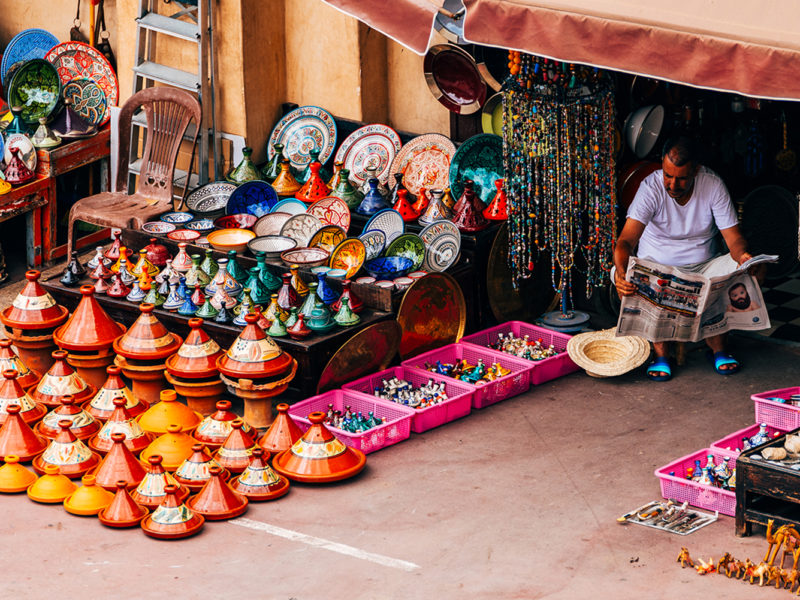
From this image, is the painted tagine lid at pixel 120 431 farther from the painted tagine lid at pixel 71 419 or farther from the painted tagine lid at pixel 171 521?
the painted tagine lid at pixel 171 521

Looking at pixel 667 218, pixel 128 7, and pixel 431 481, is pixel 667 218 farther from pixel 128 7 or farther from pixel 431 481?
pixel 128 7

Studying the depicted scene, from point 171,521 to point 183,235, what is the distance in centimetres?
255

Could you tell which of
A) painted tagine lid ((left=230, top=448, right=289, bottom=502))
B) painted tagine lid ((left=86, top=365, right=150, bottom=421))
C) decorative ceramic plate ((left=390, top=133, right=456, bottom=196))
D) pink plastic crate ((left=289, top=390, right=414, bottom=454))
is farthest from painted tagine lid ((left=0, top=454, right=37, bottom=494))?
decorative ceramic plate ((left=390, top=133, right=456, bottom=196))

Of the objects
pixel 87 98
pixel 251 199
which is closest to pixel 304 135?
pixel 251 199

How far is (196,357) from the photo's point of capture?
23.6 feet

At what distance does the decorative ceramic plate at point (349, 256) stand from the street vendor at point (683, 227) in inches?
51.7

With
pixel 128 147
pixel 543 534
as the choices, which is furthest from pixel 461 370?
pixel 128 147

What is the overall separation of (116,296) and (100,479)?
1665 mm

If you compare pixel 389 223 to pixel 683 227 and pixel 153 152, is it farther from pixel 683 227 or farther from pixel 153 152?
pixel 153 152

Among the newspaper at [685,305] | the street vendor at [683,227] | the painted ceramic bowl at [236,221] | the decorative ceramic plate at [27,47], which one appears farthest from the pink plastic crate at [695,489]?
the decorative ceramic plate at [27,47]

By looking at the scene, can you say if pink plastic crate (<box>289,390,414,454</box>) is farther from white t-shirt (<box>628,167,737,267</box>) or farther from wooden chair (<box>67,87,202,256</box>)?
wooden chair (<box>67,87,202,256</box>)

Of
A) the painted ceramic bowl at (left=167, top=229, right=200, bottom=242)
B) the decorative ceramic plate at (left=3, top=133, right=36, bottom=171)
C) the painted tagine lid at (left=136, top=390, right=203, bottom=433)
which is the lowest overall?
the painted tagine lid at (left=136, top=390, right=203, bottom=433)

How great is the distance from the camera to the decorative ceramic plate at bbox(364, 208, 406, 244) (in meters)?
8.12

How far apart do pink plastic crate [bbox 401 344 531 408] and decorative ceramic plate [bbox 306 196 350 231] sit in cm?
99
